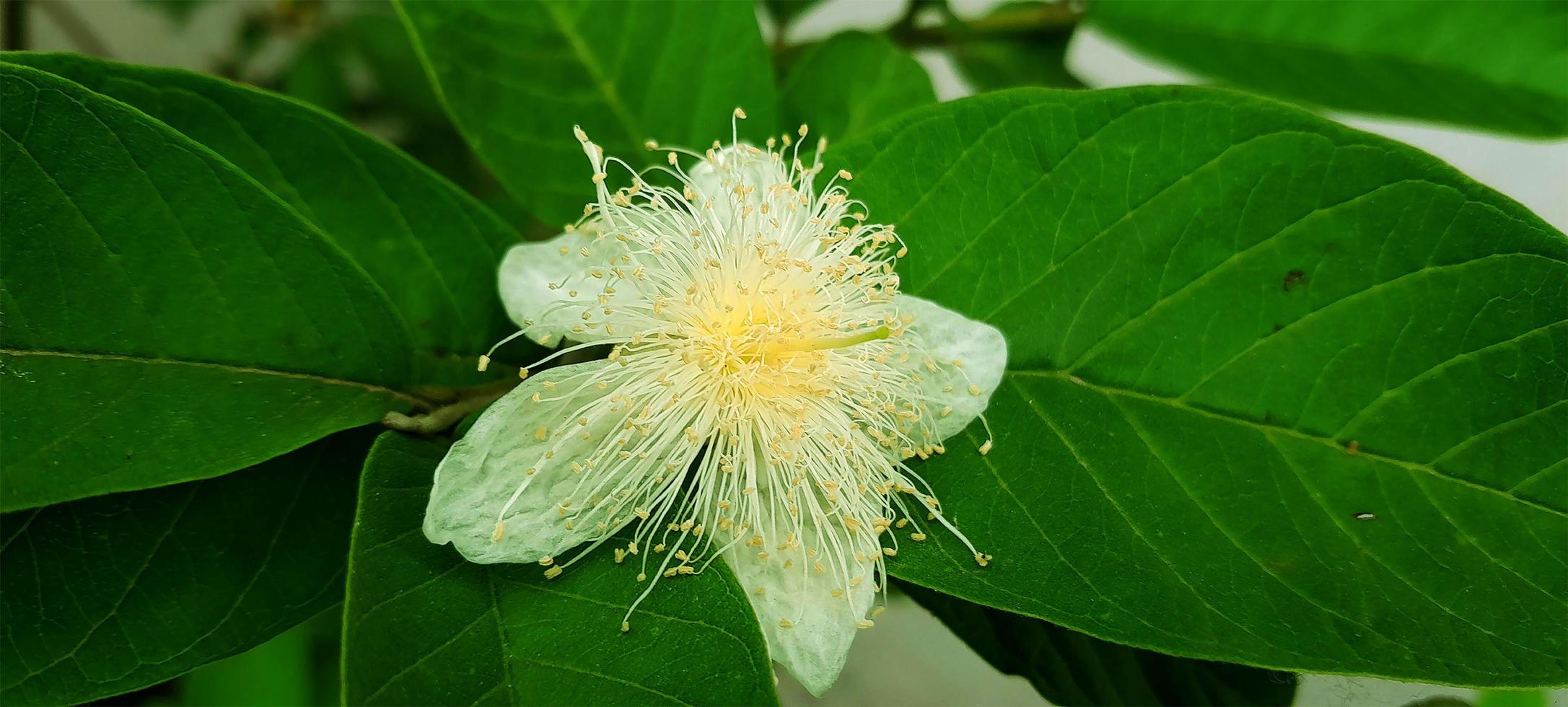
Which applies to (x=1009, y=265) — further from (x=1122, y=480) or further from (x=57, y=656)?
(x=57, y=656)

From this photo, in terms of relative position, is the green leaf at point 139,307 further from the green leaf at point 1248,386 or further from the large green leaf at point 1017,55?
the large green leaf at point 1017,55

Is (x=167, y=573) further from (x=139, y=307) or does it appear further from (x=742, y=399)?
(x=742, y=399)

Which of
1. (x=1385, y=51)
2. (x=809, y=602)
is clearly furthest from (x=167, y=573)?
(x=1385, y=51)

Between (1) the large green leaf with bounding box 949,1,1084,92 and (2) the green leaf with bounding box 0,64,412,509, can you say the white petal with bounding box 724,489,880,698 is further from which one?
(1) the large green leaf with bounding box 949,1,1084,92

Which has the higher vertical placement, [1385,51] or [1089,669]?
[1385,51]

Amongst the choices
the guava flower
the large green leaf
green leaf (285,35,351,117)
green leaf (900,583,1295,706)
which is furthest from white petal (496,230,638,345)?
green leaf (285,35,351,117)
